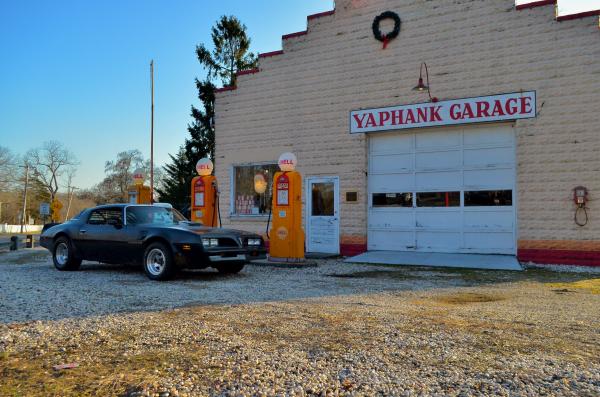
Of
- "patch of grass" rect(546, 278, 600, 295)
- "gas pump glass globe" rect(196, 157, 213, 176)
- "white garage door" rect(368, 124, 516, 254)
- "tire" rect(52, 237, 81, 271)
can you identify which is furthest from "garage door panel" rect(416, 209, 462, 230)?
"tire" rect(52, 237, 81, 271)

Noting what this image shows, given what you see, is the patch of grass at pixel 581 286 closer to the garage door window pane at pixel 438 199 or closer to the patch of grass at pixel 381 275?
the patch of grass at pixel 381 275

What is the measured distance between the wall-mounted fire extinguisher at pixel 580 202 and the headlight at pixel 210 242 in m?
8.21

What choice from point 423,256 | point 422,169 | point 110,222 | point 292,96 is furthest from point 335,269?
point 292,96

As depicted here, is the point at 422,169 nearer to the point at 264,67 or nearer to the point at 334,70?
the point at 334,70

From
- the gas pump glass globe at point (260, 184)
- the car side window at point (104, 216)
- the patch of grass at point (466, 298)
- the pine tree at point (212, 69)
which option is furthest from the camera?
the pine tree at point (212, 69)

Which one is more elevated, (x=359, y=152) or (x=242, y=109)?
(x=242, y=109)

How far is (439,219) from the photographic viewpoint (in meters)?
13.1

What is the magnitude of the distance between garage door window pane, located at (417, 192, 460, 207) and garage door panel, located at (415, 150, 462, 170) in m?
0.71

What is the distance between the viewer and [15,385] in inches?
135

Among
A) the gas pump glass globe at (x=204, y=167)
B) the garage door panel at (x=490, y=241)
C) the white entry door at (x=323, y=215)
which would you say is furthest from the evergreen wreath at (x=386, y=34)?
the gas pump glass globe at (x=204, y=167)

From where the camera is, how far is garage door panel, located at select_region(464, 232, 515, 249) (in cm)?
1229

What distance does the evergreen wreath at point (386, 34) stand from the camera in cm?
1370

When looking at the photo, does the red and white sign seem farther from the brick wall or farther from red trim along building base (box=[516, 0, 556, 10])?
red trim along building base (box=[516, 0, 556, 10])

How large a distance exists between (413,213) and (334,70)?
4.82m
